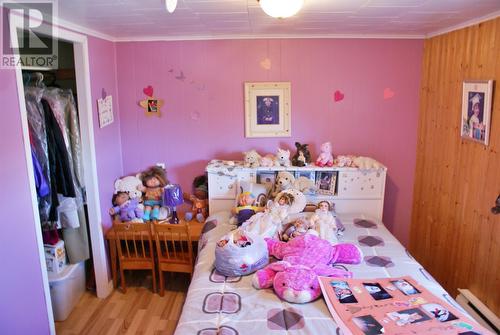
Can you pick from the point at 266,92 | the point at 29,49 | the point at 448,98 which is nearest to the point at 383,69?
the point at 448,98

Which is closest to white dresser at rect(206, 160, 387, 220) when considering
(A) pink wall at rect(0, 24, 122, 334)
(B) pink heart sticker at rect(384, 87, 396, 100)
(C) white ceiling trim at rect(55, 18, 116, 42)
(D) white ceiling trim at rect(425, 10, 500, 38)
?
(B) pink heart sticker at rect(384, 87, 396, 100)

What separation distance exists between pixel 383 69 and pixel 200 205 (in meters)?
1.89

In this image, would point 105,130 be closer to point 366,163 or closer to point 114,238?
point 114,238

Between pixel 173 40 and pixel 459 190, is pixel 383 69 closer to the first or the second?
pixel 459 190

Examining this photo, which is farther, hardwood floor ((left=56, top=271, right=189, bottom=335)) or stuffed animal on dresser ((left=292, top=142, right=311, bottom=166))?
stuffed animal on dresser ((left=292, top=142, right=311, bottom=166))

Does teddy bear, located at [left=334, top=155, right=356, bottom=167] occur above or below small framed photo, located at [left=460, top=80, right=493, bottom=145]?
below

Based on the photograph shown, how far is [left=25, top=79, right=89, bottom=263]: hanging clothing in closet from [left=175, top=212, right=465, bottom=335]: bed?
3.27ft

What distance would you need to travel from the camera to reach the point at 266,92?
3.27 metres

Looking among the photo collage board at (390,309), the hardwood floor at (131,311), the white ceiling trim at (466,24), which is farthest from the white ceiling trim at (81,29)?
the white ceiling trim at (466,24)

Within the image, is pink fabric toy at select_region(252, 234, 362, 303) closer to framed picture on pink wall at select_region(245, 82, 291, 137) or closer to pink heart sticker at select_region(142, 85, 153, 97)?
framed picture on pink wall at select_region(245, 82, 291, 137)

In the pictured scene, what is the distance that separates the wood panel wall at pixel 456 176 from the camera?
7.73 feet

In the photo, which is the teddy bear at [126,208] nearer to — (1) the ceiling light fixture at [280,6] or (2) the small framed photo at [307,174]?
(2) the small framed photo at [307,174]

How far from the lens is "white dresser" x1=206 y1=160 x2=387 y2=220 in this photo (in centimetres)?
311

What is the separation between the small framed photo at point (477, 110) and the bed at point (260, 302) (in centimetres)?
86
